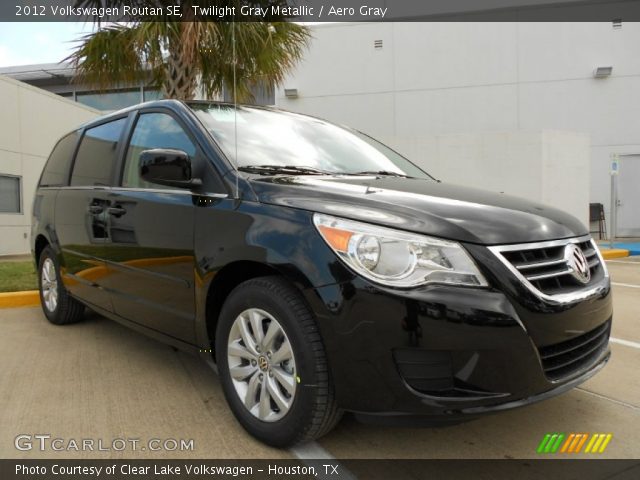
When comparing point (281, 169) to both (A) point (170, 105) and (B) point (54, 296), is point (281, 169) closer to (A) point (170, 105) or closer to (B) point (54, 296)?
(A) point (170, 105)

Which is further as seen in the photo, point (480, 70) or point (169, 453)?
point (480, 70)

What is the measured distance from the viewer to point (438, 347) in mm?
1870

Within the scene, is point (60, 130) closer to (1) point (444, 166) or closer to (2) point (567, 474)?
(1) point (444, 166)

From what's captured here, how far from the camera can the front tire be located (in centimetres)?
206

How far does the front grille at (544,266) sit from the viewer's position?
199 cm

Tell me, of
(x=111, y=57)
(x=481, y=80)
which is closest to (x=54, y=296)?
(x=111, y=57)

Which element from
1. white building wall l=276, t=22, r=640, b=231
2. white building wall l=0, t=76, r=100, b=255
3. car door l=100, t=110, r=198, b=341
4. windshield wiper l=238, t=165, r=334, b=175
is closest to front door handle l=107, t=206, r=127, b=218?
car door l=100, t=110, r=198, b=341

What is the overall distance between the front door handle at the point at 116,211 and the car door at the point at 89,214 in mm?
71

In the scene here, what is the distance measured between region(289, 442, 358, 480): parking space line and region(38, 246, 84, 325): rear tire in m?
2.91

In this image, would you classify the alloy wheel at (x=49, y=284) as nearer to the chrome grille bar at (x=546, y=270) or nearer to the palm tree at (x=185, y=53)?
the palm tree at (x=185, y=53)

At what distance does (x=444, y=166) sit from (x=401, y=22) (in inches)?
243

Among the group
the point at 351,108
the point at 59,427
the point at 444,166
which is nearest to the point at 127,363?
the point at 59,427

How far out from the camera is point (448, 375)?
1.89m

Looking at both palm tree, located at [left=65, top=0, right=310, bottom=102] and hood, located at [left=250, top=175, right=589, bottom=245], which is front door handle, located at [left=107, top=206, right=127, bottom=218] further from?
palm tree, located at [left=65, top=0, right=310, bottom=102]
